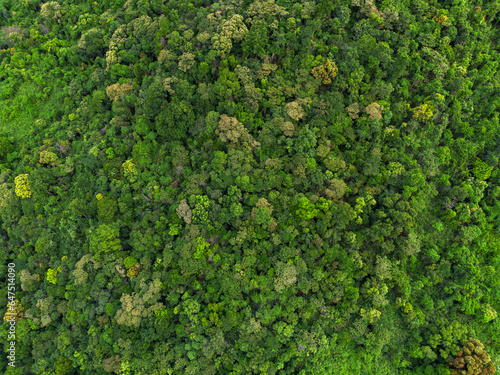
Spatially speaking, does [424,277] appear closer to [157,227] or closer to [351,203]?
[351,203]

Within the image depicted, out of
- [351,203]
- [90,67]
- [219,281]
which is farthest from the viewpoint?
[90,67]

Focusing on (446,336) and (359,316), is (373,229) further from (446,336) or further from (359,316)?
(446,336)

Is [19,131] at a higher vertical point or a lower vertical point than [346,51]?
lower

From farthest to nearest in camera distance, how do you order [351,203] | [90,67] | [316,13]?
[90,67]
[316,13]
[351,203]

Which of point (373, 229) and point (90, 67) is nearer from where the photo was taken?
point (373, 229)

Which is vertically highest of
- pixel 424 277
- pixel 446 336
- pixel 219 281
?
pixel 219 281

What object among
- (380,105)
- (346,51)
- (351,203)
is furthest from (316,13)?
(351,203)
